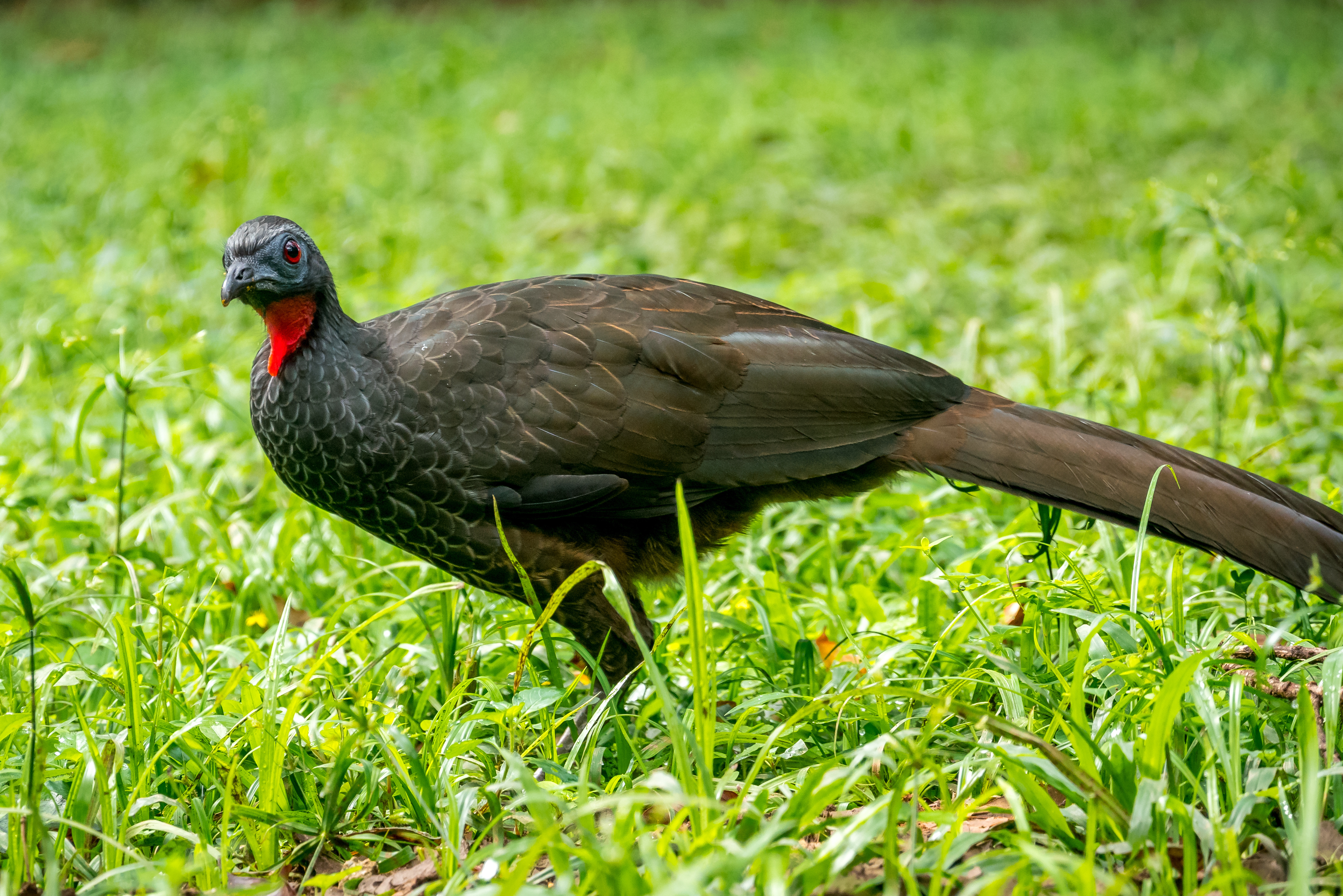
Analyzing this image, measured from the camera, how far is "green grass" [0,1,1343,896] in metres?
1.96

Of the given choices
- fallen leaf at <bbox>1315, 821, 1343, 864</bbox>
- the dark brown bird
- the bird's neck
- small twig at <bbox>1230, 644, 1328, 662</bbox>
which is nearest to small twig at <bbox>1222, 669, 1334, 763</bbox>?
small twig at <bbox>1230, 644, 1328, 662</bbox>

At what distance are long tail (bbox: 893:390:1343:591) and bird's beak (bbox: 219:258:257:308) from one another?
1.55 m

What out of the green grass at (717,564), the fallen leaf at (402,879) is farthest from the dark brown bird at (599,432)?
the fallen leaf at (402,879)

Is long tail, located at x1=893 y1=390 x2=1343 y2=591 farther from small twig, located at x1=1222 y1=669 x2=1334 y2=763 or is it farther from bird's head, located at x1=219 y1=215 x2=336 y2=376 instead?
bird's head, located at x1=219 y1=215 x2=336 y2=376

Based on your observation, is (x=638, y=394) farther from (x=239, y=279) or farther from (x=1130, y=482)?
(x=1130, y=482)

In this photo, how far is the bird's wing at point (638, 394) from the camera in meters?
2.72

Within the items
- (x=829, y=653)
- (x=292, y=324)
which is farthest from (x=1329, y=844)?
(x=292, y=324)

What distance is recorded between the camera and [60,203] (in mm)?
6848

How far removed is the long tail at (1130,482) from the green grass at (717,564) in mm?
146

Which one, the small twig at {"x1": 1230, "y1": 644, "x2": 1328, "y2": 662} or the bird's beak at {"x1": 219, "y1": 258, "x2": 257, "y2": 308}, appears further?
the bird's beak at {"x1": 219, "y1": 258, "x2": 257, "y2": 308}

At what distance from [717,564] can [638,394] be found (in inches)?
32.2

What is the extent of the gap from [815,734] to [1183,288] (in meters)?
3.50

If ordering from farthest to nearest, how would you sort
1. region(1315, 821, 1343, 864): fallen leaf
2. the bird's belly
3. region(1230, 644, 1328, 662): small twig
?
the bird's belly → region(1230, 644, 1328, 662): small twig → region(1315, 821, 1343, 864): fallen leaf

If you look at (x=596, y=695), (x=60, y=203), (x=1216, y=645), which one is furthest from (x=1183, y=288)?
(x=60, y=203)
